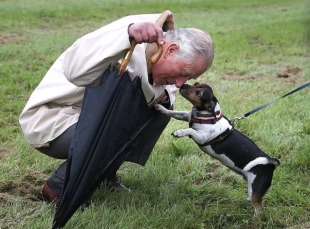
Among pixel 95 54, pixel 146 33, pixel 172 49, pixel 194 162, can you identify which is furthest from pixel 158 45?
pixel 194 162

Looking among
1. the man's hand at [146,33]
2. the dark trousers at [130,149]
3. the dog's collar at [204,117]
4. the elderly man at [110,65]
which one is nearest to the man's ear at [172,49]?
the elderly man at [110,65]

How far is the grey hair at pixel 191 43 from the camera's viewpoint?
2814mm

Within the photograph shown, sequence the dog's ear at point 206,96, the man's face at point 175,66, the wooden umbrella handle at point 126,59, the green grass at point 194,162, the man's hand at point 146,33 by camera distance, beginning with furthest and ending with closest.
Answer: the green grass at point 194,162 < the dog's ear at point 206,96 < the man's face at point 175,66 < the wooden umbrella handle at point 126,59 < the man's hand at point 146,33

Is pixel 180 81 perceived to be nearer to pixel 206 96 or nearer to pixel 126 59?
pixel 206 96

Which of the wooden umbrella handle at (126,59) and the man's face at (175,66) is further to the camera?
the man's face at (175,66)

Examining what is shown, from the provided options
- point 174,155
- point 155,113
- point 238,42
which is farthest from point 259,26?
point 155,113

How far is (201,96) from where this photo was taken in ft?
9.96

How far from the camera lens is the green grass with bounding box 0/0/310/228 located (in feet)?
10.4

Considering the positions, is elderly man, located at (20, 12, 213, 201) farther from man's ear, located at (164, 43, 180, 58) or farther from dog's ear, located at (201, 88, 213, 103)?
dog's ear, located at (201, 88, 213, 103)

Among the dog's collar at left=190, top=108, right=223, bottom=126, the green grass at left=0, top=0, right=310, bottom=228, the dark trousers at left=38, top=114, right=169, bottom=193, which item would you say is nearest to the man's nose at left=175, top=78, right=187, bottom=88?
the dog's collar at left=190, top=108, right=223, bottom=126

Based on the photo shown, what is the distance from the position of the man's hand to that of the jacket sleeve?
0.20 feet

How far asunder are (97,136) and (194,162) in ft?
4.34

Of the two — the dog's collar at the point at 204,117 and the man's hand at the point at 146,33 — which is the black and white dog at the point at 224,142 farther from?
the man's hand at the point at 146,33

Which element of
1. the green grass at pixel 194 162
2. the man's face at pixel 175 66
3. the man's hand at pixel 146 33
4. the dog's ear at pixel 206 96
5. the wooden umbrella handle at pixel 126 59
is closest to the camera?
the man's hand at pixel 146 33
